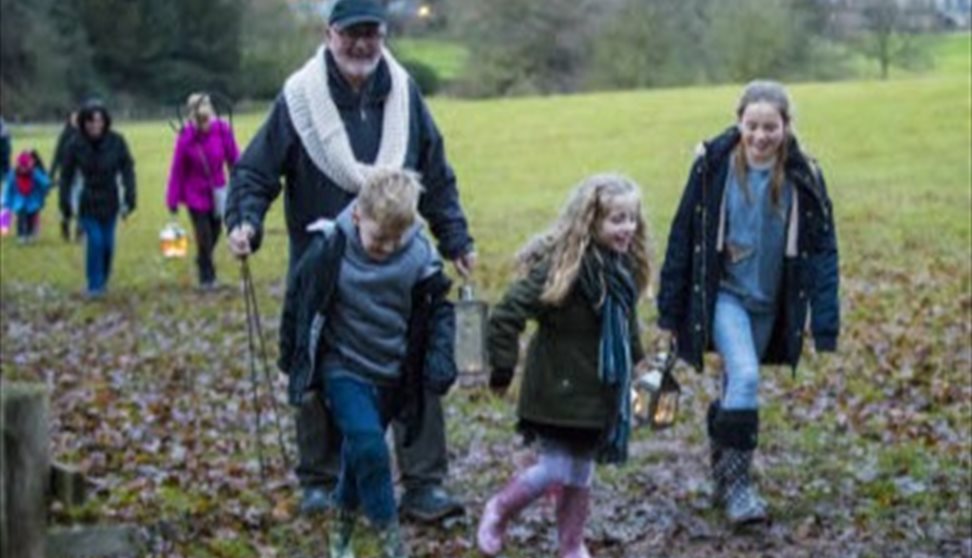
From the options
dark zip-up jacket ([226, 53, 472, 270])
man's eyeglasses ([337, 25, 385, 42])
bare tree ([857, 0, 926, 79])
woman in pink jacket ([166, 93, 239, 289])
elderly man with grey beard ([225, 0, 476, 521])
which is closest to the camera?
man's eyeglasses ([337, 25, 385, 42])

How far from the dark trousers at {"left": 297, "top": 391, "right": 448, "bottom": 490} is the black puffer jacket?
490 inches

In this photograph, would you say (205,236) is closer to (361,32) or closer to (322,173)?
(322,173)

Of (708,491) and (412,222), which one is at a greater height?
(412,222)

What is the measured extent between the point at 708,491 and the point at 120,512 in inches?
112

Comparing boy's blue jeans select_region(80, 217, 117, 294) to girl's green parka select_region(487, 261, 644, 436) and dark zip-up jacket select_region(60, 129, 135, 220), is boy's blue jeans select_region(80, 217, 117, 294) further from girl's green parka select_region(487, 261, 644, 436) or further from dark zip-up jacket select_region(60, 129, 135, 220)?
girl's green parka select_region(487, 261, 644, 436)

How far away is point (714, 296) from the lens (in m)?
8.83

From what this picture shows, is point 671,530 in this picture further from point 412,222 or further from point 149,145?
point 149,145

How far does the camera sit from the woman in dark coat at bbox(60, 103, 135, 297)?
21188 millimetres

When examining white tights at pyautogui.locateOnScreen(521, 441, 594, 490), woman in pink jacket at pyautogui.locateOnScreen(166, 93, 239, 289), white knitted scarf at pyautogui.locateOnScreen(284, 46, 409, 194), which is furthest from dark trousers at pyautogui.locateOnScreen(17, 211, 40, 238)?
white tights at pyautogui.locateOnScreen(521, 441, 594, 490)

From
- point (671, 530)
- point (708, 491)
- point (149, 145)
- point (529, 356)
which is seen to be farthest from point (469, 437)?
point (149, 145)

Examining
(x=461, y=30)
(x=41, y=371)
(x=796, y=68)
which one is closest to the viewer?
(x=41, y=371)

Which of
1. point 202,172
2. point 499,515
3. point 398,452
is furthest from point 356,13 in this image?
point 202,172

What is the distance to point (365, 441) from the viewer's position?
7688mm

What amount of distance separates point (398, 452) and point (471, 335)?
969 millimetres
